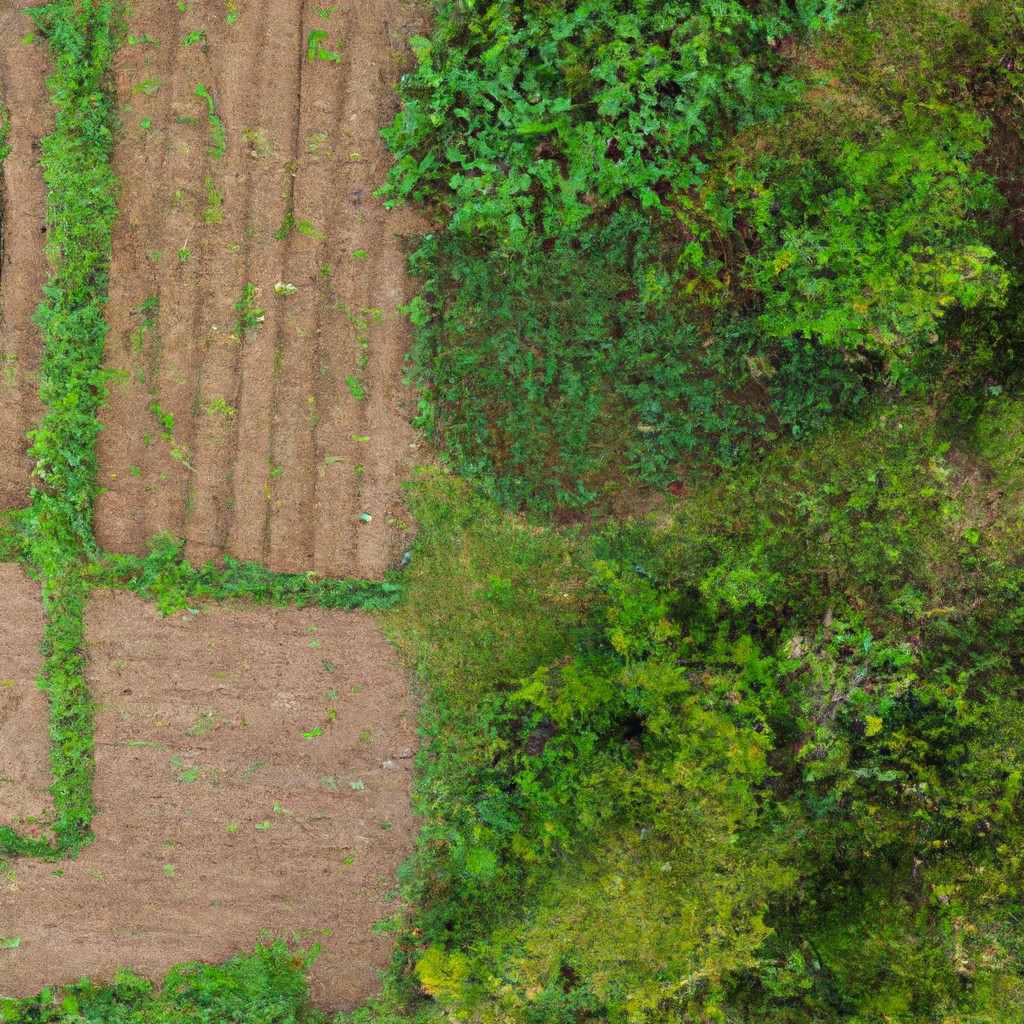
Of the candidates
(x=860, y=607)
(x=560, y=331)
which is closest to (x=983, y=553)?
(x=860, y=607)

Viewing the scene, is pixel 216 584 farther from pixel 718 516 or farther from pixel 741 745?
pixel 741 745

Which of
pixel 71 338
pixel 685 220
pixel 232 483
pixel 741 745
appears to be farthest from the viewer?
pixel 232 483

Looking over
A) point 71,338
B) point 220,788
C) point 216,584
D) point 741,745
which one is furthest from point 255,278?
point 741,745

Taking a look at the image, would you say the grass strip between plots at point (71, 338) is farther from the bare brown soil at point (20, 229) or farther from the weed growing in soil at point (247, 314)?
the weed growing in soil at point (247, 314)

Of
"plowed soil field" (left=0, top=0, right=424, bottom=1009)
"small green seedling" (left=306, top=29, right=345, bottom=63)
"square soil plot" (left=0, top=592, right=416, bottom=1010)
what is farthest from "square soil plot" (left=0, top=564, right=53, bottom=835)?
"small green seedling" (left=306, top=29, right=345, bottom=63)

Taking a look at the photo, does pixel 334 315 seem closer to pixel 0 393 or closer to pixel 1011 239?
pixel 0 393

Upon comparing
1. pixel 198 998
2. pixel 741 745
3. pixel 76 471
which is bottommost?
pixel 198 998
